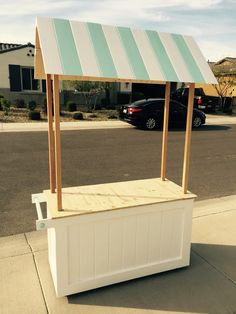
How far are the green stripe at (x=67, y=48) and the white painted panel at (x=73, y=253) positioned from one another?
1.65 m

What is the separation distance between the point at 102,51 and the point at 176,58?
3.13 feet

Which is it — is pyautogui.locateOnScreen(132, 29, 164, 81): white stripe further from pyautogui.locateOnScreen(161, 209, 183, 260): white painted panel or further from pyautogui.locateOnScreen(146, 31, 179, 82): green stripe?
pyautogui.locateOnScreen(161, 209, 183, 260): white painted panel

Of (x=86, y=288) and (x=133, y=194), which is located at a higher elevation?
(x=133, y=194)

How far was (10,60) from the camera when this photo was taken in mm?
21328

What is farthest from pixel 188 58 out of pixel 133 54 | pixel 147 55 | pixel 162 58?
pixel 133 54

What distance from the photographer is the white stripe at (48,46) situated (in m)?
2.87

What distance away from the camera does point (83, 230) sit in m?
3.27

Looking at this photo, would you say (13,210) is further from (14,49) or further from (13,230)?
(14,49)

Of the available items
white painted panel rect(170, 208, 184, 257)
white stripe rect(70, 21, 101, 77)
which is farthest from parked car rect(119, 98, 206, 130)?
white stripe rect(70, 21, 101, 77)

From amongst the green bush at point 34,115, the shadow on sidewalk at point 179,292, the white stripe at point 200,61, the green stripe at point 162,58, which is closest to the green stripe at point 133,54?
the green stripe at point 162,58

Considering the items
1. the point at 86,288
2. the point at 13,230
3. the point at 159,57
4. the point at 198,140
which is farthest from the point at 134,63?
the point at 198,140

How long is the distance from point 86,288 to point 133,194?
124 centimetres

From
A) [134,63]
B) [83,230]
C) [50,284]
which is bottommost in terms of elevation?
[50,284]

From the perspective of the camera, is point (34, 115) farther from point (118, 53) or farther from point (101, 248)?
point (101, 248)
